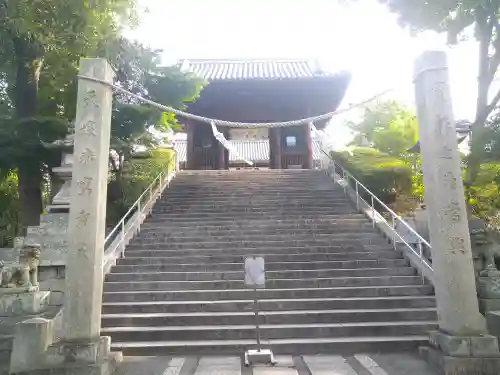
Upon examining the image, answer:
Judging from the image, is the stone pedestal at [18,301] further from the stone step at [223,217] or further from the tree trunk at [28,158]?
the stone step at [223,217]

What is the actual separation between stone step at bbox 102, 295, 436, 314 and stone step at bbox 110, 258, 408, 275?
3.75ft

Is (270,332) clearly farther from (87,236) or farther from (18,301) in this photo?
(18,301)

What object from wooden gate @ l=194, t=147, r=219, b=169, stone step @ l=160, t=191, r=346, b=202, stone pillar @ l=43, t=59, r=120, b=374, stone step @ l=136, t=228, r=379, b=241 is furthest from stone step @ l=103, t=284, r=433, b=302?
wooden gate @ l=194, t=147, r=219, b=169

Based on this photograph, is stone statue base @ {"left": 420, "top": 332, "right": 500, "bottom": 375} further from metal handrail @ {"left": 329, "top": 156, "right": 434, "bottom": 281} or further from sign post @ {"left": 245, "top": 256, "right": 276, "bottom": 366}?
sign post @ {"left": 245, "top": 256, "right": 276, "bottom": 366}

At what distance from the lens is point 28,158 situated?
7875mm

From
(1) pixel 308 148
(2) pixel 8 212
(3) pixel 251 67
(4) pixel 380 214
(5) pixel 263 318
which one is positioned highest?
(3) pixel 251 67

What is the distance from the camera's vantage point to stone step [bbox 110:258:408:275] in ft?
24.2

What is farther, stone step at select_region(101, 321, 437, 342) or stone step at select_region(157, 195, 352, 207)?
stone step at select_region(157, 195, 352, 207)

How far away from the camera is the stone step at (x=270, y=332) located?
551 cm

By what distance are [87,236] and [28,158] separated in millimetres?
4533

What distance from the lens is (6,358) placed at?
15.8ft

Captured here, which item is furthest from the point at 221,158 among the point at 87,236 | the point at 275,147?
the point at 87,236

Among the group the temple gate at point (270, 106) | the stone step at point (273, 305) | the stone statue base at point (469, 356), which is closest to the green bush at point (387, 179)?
the stone step at point (273, 305)

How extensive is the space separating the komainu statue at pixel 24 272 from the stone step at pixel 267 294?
1.44m
